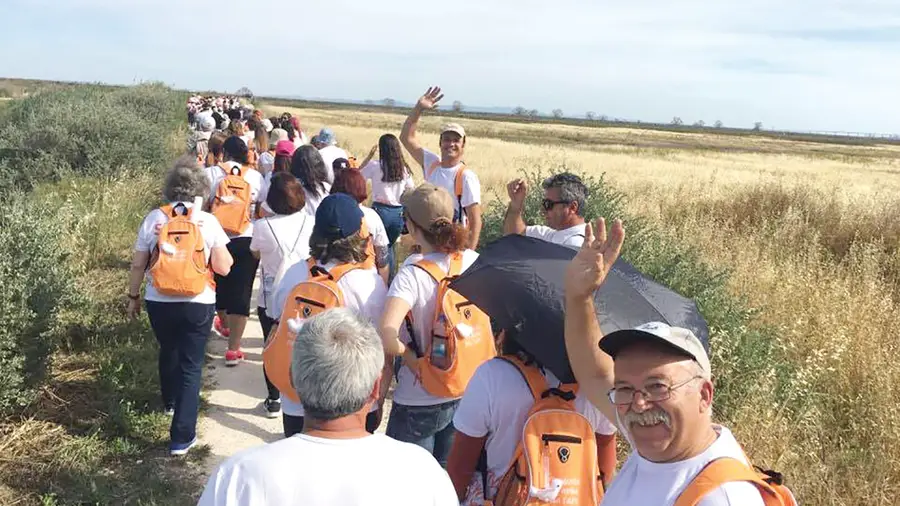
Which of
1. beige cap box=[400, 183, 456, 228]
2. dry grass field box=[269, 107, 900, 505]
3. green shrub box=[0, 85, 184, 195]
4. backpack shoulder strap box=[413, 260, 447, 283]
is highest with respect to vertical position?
beige cap box=[400, 183, 456, 228]

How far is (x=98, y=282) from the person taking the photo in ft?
22.1

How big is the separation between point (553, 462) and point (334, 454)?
0.74 m

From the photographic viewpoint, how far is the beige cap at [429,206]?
298 cm

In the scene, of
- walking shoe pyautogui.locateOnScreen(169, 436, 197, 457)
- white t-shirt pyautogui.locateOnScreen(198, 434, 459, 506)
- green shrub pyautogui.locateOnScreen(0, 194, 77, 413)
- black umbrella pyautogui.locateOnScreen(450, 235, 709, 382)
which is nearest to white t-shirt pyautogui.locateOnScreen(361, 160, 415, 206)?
green shrub pyautogui.locateOnScreen(0, 194, 77, 413)

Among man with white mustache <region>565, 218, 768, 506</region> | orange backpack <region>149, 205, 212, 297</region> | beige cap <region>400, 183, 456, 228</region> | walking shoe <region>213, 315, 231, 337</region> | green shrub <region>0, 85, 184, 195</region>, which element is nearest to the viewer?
man with white mustache <region>565, 218, 768, 506</region>

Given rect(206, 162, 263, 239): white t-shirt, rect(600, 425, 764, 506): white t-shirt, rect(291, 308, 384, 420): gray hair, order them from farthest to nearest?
1. rect(206, 162, 263, 239): white t-shirt
2. rect(291, 308, 384, 420): gray hair
3. rect(600, 425, 764, 506): white t-shirt

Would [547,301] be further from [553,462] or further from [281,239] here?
[281,239]

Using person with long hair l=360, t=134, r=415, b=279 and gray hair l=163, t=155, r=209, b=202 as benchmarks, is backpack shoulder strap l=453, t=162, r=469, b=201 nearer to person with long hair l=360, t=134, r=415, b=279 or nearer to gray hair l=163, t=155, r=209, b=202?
person with long hair l=360, t=134, r=415, b=279

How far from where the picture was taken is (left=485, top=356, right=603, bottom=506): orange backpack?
203 cm

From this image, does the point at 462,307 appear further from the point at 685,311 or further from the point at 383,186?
the point at 383,186

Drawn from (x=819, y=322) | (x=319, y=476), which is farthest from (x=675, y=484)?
(x=819, y=322)

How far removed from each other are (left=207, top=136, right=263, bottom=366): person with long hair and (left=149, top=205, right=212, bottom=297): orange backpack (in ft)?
5.07

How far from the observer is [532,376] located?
223 centimetres

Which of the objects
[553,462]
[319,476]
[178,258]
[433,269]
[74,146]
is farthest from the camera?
[74,146]
